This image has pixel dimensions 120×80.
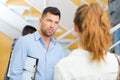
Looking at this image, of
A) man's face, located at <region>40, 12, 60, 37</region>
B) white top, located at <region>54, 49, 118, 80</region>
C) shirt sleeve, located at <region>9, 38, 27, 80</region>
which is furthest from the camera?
man's face, located at <region>40, 12, 60, 37</region>

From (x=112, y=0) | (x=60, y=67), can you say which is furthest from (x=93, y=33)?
(x=112, y=0)


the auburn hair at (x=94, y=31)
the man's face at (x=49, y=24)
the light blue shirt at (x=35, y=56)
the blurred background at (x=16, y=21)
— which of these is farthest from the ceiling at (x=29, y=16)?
the auburn hair at (x=94, y=31)

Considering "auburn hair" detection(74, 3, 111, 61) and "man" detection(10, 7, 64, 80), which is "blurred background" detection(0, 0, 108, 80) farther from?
"auburn hair" detection(74, 3, 111, 61)

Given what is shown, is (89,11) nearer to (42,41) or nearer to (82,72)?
(82,72)

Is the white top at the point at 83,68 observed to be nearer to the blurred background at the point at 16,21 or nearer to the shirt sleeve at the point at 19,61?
the shirt sleeve at the point at 19,61

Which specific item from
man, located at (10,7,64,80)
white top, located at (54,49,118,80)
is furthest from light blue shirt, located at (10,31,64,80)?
white top, located at (54,49,118,80)

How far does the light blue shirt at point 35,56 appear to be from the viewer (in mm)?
2168

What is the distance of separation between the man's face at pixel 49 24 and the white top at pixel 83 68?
3.24 ft

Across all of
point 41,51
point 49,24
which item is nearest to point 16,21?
point 49,24

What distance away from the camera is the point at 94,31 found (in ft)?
4.40

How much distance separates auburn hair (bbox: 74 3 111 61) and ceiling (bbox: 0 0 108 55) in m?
2.98

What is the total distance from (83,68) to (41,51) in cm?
94

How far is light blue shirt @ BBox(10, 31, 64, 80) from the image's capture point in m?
2.17

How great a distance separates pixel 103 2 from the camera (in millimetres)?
4961
